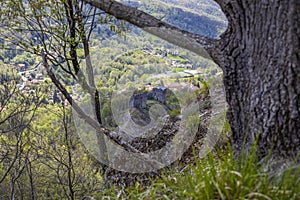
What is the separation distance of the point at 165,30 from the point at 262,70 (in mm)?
597

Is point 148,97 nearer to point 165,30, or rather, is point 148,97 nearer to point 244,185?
point 165,30

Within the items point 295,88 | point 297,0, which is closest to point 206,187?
point 295,88

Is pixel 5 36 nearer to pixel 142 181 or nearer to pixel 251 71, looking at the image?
pixel 142 181

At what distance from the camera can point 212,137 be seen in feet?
11.6

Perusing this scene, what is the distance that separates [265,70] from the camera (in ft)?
4.74

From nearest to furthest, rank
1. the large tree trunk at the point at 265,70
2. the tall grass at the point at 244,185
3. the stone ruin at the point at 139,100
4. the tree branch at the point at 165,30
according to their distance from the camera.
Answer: the tall grass at the point at 244,185
the large tree trunk at the point at 265,70
the tree branch at the point at 165,30
the stone ruin at the point at 139,100

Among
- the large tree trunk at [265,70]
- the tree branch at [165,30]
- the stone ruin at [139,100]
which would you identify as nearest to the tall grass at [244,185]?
the large tree trunk at [265,70]

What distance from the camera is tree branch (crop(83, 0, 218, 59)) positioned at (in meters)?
1.70

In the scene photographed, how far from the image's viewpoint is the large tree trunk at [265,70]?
1.37 metres

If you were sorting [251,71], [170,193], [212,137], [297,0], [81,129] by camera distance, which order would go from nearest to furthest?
1. [297,0]
2. [251,71]
3. [170,193]
4. [212,137]
5. [81,129]

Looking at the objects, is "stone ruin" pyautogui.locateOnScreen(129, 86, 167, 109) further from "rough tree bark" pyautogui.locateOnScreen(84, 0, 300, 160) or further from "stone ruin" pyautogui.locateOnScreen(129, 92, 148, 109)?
"rough tree bark" pyautogui.locateOnScreen(84, 0, 300, 160)

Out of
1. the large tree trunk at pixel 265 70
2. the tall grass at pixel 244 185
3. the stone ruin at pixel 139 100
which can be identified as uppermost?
the large tree trunk at pixel 265 70

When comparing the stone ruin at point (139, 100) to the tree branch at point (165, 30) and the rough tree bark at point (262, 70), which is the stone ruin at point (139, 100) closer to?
the tree branch at point (165, 30)

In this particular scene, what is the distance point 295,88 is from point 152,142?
3176 mm
